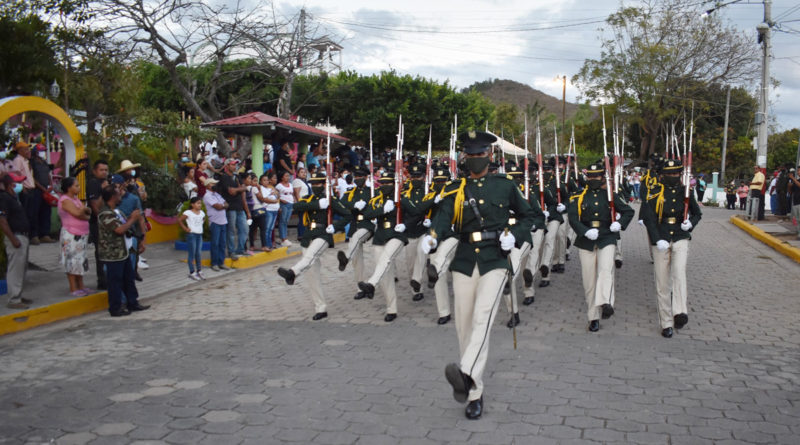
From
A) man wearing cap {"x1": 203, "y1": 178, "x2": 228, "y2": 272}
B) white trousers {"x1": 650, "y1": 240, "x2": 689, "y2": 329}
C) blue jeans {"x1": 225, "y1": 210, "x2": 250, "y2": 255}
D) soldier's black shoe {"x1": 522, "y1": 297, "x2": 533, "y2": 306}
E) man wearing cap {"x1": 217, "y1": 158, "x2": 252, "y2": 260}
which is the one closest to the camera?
white trousers {"x1": 650, "y1": 240, "x2": 689, "y2": 329}

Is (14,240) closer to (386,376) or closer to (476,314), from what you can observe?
(386,376)

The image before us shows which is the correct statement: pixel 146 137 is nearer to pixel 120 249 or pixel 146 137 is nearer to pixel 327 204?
pixel 120 249

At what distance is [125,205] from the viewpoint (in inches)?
349

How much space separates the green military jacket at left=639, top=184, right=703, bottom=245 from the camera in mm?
7391

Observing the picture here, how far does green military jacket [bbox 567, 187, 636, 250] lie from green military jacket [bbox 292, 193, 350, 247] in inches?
113

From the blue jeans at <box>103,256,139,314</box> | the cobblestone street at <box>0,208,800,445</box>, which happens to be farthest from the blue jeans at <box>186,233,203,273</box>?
the blue jeans at <box>103,256,139,314</box>

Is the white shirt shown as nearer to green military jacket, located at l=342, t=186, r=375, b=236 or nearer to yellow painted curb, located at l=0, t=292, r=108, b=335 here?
yellow painted curb, located at l=0, t=292, r=108, b=335

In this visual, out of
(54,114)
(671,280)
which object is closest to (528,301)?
(671,280)

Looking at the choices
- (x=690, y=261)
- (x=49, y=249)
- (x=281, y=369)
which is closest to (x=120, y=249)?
(x=281, y=369)

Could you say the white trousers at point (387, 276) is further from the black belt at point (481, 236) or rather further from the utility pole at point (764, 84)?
the utility pole at point (764, 84)

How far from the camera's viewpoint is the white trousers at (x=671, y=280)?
23.6ft

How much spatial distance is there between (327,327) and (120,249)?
114 inches

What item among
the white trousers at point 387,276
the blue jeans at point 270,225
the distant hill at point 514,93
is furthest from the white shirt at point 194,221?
the distant hill at point 514,93

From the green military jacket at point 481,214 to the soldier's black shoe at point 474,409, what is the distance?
973mm
